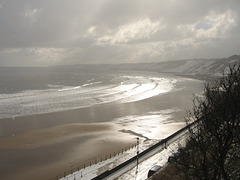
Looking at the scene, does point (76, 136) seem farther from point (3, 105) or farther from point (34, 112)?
point (3, 105)

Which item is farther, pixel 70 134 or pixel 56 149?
pixel 70 134

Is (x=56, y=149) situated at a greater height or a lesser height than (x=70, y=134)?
lesser

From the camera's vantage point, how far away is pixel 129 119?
103ft

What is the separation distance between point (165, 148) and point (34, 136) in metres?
16.0

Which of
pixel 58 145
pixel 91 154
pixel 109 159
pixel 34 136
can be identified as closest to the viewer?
pixel 109 159

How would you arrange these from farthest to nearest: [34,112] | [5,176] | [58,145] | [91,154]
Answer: [34,112] → [58,145] → [91,154] → [5,176]

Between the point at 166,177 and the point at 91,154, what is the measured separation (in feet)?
30.6

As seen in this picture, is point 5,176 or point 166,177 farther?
point 5,176

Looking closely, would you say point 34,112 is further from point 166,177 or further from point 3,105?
point 166,177

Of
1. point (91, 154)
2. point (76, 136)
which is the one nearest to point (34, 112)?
point (76, 136)

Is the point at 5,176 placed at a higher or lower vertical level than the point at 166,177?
lower

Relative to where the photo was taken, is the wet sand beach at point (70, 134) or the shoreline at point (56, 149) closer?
the shoreline at point (56, 149)

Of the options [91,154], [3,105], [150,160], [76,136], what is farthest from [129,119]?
[3,105]

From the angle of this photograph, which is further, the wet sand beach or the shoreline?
the wet sand beach
